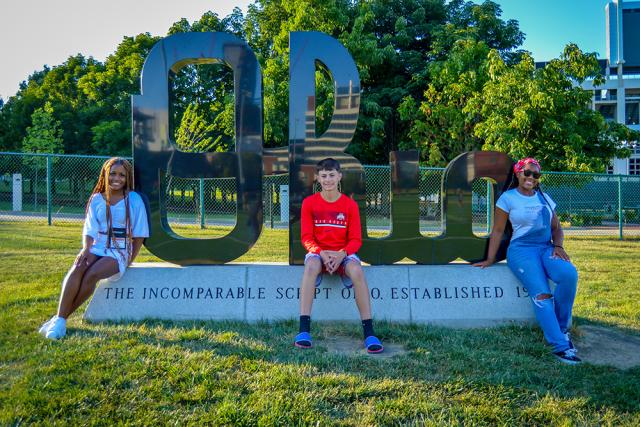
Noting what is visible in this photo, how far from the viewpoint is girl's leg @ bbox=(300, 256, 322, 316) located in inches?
159

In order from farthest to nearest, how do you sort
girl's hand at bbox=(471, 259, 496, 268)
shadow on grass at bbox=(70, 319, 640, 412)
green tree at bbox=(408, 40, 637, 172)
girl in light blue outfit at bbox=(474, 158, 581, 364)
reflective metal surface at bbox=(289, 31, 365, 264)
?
green tree at bbox=(408, 40, 637, 172) < reflective metal surface at bbox=(289, 31, 365, 264) < girl's hand at bbox=(471, 259, 496, 268) < girl in light blue outfit at bbox=(474, 158, 581, 364) < shadow on grass at bbox=(70, 319, 640, 412)

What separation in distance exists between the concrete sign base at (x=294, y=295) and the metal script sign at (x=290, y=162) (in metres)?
0.26

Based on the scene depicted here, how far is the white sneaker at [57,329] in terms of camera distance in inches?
157

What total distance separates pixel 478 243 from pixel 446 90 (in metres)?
15.0

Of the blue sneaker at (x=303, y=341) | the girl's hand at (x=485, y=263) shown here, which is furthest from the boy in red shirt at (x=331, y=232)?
the girl's hand at (x=485, y=263)

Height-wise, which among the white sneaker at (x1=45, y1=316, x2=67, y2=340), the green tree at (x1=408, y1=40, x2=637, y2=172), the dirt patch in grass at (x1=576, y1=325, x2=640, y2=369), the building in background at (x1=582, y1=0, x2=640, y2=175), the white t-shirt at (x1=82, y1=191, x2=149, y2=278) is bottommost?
the dirt patch in grass at (x1=576, y1=325, x2=640, y2=369)

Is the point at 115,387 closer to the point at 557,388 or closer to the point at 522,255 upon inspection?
the point at 557,388

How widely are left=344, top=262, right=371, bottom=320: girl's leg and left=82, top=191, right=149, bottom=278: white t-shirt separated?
195 centimetres

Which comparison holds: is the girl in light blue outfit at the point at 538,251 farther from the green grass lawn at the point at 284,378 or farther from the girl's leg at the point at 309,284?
the girl's leg at the point at 309,284

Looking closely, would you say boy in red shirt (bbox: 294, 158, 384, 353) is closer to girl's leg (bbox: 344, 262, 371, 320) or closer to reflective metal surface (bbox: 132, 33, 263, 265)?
girl's leg (bbox: 344, 262, 371, 320)

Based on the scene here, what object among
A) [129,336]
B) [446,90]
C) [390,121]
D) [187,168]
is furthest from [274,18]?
[129,336]

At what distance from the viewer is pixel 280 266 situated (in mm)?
5055

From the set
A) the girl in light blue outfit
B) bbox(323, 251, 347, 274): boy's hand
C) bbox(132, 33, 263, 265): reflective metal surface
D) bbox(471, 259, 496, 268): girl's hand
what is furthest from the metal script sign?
bbox(323, 251, 347, 274): boy's hand

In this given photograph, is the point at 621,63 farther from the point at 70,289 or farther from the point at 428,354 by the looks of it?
the point at 70,289
